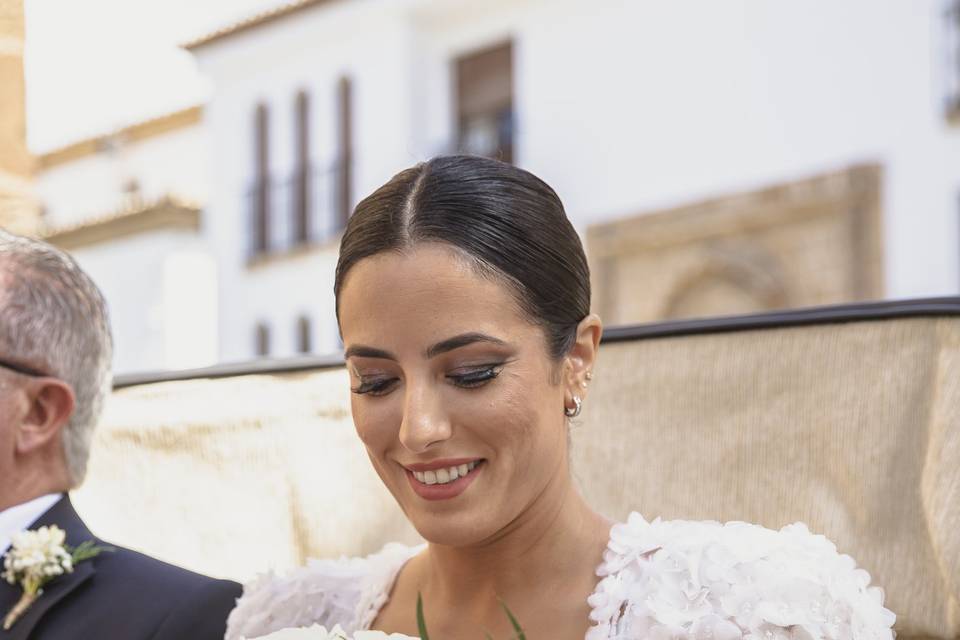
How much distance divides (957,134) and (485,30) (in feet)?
19.6

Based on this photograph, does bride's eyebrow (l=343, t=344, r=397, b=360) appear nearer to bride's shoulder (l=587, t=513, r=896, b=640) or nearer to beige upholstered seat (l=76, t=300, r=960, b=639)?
bride's shoulder (l=587, t=513, r=896, b=640)

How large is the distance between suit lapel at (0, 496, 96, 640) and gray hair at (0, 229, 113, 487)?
9 centimetres

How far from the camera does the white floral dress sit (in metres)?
1.55

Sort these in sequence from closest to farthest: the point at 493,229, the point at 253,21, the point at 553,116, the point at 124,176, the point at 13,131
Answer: the point at 493,229 < the point at 13,131 < the point at 553,116 < the point at 253,21 < the point at 124,176

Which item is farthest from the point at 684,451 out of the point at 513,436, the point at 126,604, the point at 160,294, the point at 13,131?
the point at 160,294

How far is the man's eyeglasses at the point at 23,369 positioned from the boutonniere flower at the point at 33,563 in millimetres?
269

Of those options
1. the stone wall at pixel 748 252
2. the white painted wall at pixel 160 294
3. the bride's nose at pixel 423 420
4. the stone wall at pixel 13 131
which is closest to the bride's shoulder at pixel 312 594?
the bride's nose at pixel 423 420

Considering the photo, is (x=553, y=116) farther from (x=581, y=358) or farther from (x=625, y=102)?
(x=581, y=358)

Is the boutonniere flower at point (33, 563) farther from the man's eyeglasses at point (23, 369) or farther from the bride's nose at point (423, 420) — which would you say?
the bride's nose at point (423, 420)

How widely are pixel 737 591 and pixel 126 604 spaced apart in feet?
3.54

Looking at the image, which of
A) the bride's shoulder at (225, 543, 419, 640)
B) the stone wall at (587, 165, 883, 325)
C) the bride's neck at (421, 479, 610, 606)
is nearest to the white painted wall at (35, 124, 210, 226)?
the stone wall at (587, 165, 883, 325)

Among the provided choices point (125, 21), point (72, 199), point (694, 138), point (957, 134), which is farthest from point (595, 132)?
→ point (72, 199)

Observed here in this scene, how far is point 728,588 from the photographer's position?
1576 millimetres

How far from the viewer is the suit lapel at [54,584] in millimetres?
2193
